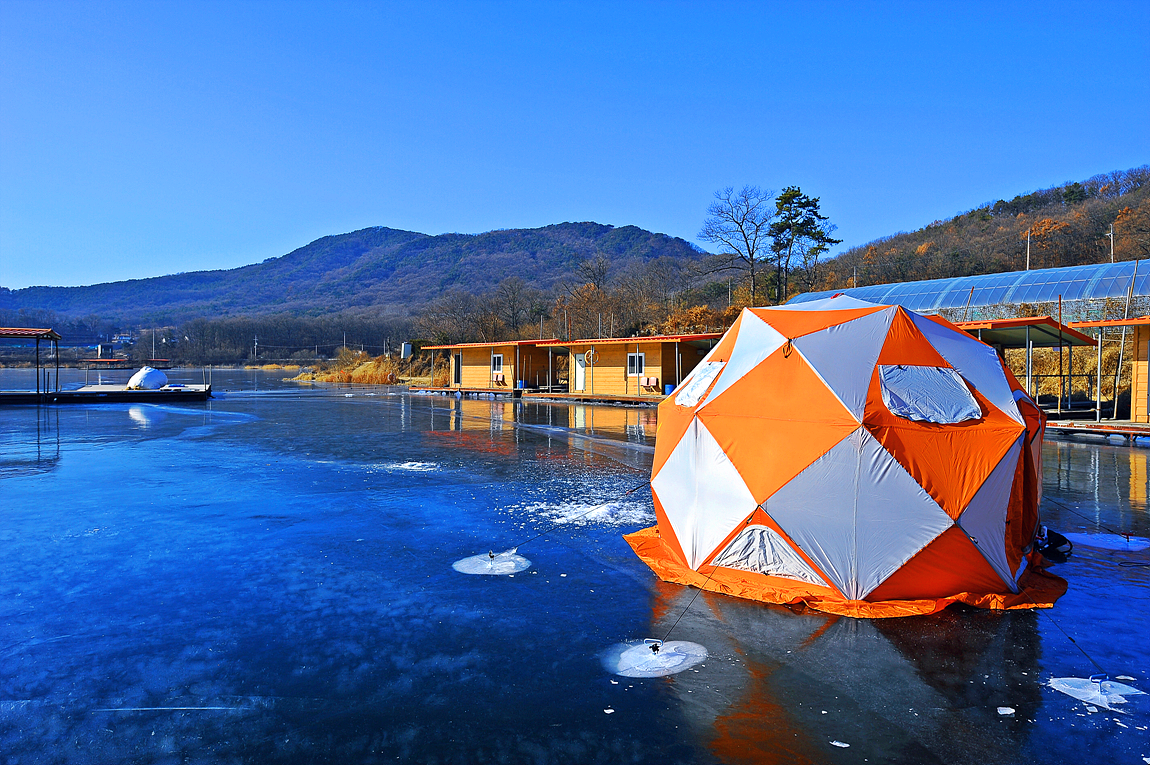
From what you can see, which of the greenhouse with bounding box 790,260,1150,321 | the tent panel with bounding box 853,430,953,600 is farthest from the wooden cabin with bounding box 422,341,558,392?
the tent panel with bounding box 853,430,953,600

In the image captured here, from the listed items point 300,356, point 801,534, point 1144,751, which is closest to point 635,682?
point 801,534

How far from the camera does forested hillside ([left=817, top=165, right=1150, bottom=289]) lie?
4672cm

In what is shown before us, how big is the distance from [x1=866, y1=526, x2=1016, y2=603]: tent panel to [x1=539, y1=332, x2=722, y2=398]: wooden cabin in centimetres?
2465

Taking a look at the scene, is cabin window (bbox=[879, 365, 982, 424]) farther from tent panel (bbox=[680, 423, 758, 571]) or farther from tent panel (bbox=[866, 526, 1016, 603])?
tent panel (bbox=[680, 423, 758, 571])

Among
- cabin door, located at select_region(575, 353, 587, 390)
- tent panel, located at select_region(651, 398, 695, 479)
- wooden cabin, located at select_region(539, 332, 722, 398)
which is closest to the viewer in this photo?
tent panel, located at select_region(651, 398, 695, 479)

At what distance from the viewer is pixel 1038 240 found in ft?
165

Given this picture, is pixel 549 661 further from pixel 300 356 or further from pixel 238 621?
pixel 300 356

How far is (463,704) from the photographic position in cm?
395

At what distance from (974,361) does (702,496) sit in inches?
126

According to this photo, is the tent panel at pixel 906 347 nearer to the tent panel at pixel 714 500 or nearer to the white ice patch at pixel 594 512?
the tent panel at pixel 714 500

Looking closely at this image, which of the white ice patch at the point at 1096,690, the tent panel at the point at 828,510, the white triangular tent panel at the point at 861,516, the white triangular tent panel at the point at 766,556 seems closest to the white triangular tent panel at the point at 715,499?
the white triangular tent panel at the point at 766,556

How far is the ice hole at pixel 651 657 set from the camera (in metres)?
4.40

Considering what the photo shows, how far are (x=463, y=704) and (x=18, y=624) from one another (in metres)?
3.77

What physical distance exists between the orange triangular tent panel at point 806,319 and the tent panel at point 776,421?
1.08 ft
